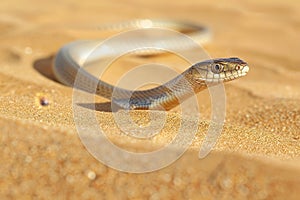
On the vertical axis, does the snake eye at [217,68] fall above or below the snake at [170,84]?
above

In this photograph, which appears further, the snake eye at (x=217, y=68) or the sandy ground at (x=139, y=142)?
the snake eye at (x=217, y=68)

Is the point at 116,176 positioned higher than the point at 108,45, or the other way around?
the point at 116,176

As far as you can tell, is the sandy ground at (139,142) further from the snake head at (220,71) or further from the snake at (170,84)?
the snake head at (220,71)

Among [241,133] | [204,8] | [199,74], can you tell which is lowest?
[204,8]

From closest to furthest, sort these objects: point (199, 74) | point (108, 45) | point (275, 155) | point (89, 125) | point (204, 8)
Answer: point (275, 155), point (89, 125), point (199, 74), point (108, 45), point (204, 8)

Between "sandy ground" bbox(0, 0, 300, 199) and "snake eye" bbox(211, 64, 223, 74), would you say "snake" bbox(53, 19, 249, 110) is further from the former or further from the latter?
"sandy ground" bbox(0, 0, 300, 199)

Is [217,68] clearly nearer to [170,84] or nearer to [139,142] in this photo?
[170,84]

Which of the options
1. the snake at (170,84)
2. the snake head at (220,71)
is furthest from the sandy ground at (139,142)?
the snake head at (220,71)

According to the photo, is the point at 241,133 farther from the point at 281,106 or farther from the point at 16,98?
the point at 16,98

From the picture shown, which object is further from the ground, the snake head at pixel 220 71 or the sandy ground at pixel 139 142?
the snake head at pixel 220 71

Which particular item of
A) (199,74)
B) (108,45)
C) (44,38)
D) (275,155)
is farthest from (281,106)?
(44,38)

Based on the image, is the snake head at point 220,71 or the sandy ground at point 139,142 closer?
the sandy ground at point 139,142
